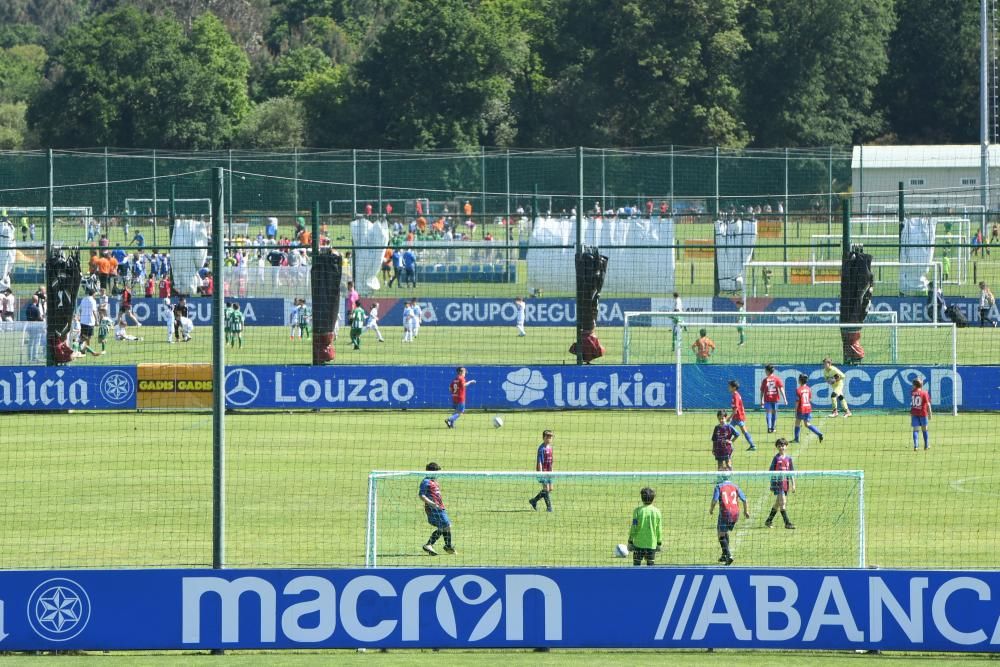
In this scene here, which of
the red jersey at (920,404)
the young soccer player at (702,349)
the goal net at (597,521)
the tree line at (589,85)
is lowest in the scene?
the goal net at (597,521)

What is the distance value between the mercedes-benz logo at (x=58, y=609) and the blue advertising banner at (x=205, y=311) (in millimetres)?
33717

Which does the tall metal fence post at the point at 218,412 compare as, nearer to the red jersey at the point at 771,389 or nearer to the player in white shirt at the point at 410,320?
the red jersey at the point at 771,389

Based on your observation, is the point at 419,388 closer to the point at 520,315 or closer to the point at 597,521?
the point at 597,521

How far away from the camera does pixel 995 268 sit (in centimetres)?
5409

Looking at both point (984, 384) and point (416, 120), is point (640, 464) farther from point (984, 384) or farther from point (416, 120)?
point (416, 120)

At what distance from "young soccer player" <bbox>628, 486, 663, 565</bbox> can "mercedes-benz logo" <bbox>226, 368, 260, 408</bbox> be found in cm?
1647

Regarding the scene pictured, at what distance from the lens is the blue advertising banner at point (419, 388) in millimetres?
31234

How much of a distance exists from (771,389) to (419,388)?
7.87 metres

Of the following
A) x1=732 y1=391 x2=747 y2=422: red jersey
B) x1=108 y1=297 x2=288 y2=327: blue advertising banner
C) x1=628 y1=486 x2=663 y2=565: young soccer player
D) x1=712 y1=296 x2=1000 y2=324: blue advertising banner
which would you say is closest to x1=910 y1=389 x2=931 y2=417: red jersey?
x1=732 y1=391 x2=747 y2=422: red jersey

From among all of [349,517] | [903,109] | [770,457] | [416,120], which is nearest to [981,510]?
[770,457]

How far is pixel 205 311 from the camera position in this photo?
156 ft

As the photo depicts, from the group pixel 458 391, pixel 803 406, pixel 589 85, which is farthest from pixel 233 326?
pixel 589 85

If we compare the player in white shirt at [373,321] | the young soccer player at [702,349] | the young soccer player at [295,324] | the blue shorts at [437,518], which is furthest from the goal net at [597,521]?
the young soccer player at [295,324]

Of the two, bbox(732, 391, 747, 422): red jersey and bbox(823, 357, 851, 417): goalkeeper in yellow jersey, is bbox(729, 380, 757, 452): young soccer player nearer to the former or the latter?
bbox(732, 391, 747, 422): red jersey
